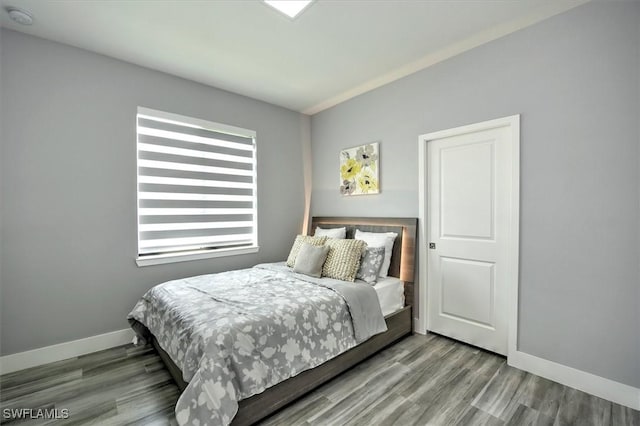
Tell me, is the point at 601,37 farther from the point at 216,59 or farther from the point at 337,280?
the point at 216,59

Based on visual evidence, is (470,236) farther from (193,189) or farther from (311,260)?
(193,189)

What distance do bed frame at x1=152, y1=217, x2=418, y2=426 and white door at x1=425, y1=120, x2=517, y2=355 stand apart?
216 millimetres

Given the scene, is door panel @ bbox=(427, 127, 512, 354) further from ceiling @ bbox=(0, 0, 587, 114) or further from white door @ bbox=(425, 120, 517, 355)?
ceiling @ bbox=(0, 0, 587, 114)

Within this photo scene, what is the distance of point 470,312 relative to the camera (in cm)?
259

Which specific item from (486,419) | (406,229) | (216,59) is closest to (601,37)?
(406,229)

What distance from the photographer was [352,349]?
2225 mm

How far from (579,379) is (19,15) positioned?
4.83 meters

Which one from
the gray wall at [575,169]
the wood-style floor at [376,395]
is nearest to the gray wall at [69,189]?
the wood-style floor at [376,395]

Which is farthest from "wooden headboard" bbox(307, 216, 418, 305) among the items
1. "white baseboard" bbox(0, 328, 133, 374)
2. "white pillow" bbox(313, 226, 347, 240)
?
"white baseboard" bbox(0, 328, 133, 374)

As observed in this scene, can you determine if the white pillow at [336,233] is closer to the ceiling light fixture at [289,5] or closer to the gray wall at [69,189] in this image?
the gray wall at [69,189]

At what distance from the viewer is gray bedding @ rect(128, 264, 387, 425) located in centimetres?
146

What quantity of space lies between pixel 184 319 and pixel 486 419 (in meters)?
1.99

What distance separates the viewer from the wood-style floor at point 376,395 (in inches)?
66.4

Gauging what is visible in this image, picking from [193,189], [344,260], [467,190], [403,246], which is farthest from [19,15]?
[467,190]
